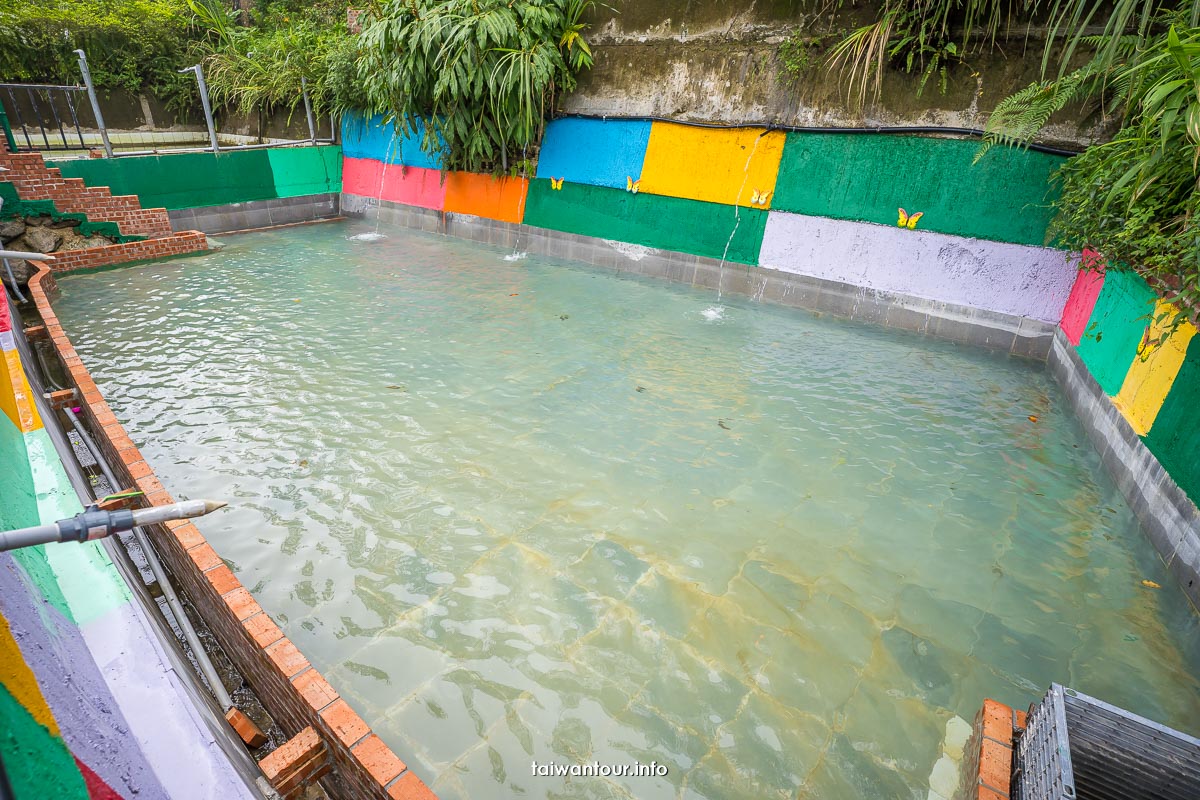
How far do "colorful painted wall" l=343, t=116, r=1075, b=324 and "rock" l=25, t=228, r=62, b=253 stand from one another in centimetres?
541

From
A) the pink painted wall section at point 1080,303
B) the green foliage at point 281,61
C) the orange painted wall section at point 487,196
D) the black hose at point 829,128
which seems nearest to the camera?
the pink painted wall section at point 1080,303

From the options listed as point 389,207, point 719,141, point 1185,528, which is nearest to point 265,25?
point 389,207

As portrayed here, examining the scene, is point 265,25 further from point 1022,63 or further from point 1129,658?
point 1129,658

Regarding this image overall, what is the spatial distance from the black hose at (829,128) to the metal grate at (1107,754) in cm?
541

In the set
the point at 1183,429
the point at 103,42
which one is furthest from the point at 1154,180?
the point at 103,42

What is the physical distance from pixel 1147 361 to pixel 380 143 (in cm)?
1111

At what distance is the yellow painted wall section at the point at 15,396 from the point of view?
8.35 feet

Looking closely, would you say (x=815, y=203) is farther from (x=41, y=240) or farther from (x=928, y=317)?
(x=41, y=240)

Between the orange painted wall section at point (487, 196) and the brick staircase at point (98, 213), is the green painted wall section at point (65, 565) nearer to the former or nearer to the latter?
the brick staircase at point (98, 213)

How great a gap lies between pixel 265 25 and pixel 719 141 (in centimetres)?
1185

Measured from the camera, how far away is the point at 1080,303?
17.5 ft

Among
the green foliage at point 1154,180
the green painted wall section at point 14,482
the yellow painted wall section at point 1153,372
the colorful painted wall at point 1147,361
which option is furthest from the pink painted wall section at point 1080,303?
the green painted wall section at point 14,482

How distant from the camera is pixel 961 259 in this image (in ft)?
20.4

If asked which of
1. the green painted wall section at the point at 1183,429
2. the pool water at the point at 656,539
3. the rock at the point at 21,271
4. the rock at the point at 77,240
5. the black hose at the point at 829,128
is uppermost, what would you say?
the black hose at the point at 829,128
